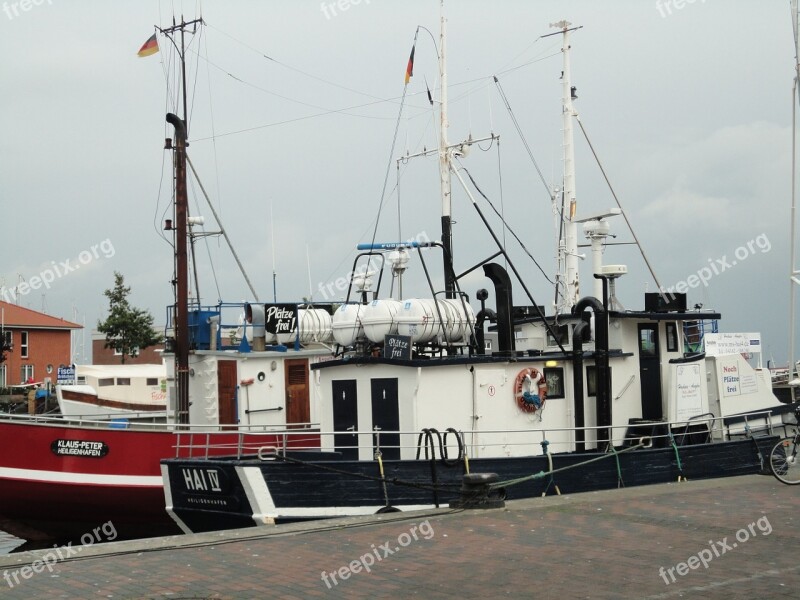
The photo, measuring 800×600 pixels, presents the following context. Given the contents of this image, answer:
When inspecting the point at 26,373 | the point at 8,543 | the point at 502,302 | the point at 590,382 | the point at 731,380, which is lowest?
the point at 8,543

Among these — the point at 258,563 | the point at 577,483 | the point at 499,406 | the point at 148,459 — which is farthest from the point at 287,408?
the point at 258,563

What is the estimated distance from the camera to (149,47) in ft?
81.0

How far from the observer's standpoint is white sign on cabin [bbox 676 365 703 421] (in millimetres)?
18203

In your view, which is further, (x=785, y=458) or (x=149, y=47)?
(x=149, y=47)

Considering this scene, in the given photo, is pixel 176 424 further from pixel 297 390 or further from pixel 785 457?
pixel 785 457

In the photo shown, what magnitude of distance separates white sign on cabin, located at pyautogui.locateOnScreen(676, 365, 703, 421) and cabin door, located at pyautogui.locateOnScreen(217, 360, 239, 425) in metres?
9.66

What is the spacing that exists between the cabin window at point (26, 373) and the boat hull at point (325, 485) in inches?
1918

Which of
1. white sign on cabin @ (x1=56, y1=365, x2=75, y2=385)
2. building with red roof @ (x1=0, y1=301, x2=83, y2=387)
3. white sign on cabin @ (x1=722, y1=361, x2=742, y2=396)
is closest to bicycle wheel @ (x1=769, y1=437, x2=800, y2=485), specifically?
white sign on cabin @ (x1=722, y1=361, x2=742, y2=396)

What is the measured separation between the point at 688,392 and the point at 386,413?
626 cm

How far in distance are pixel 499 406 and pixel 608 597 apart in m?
8.37

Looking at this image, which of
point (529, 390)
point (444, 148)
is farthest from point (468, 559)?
point (444, 148)

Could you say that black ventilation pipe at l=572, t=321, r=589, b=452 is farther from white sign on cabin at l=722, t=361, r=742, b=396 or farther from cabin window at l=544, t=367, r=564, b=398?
white sign on cabin at l=722, t=361, r=742, b=396

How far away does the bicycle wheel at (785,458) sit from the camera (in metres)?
16.0

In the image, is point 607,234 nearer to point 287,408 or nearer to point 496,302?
point 496,302
